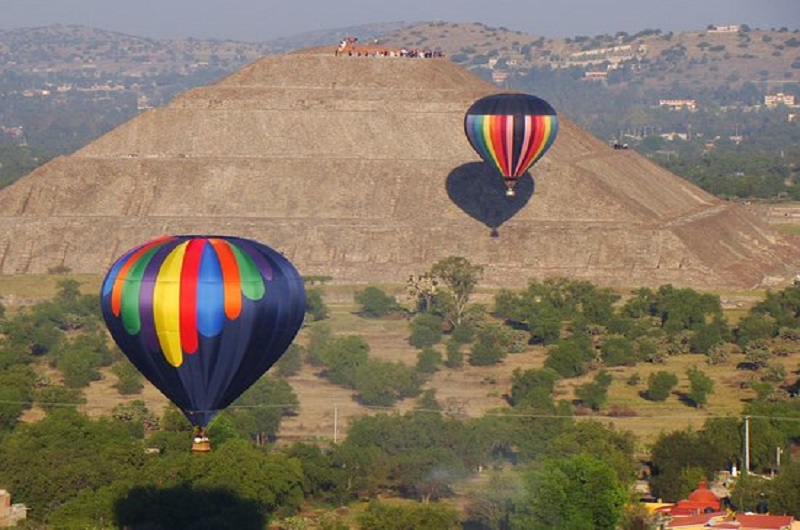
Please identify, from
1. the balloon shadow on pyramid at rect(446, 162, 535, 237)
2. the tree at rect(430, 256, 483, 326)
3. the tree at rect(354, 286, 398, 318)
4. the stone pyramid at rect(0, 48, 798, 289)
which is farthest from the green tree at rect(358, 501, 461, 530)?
the balloon shadow on pyramid at rect(446, 162, 535, 237)

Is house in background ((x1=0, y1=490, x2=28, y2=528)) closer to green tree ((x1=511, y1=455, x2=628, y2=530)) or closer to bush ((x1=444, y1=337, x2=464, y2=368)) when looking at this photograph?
green tree ((x1=511, y1=455, x2=628, y2=530))

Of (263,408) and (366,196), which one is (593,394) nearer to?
(263,408)

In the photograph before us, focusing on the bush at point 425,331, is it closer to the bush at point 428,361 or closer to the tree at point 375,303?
the tree at point 375,303

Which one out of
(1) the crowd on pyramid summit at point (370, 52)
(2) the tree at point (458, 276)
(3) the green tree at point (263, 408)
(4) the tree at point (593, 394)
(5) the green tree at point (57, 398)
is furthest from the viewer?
(1) the crowd on pyramid summit at point (370, 52)

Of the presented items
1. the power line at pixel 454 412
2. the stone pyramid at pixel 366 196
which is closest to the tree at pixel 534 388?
the power line at pixel 454 412

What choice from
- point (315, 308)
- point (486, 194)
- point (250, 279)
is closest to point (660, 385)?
point (315, 308)

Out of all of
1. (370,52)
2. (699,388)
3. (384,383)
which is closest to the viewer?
(384,383)
